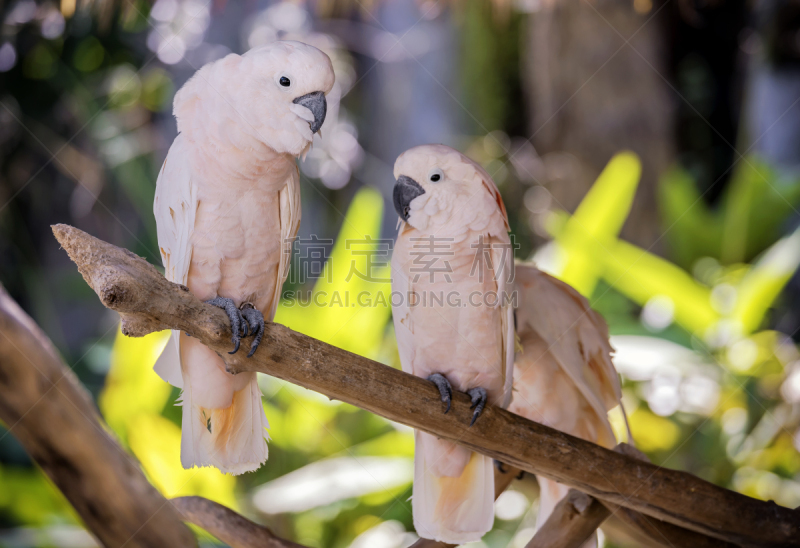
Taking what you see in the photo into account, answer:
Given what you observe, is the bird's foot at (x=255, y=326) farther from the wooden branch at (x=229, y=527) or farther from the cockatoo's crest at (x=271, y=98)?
the wooden branch at (x=229, y=527)

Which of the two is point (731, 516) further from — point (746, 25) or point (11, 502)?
point (746, 25)

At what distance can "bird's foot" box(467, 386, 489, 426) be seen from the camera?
1284 mm

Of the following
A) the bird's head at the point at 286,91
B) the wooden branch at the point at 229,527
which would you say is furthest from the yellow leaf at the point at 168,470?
the bird's head at the point at 286,91

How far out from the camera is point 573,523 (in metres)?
1.43

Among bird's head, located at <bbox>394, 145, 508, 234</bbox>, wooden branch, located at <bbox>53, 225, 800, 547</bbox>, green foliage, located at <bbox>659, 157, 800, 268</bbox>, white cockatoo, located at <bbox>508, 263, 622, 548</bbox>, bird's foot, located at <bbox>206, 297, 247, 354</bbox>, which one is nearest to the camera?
wooden branch, located at <bbox>53, 225, 800, 547</bbox>

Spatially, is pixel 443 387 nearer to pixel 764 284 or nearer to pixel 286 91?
pixel 286 91

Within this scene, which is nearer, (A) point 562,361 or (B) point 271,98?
(B) point 271,98

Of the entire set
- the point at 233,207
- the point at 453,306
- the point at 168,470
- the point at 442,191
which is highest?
the point at 442,191

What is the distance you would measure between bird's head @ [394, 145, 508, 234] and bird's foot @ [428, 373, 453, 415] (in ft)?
1.11

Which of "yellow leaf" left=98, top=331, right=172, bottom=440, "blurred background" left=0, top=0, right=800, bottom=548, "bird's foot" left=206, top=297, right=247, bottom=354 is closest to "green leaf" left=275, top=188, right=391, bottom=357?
"blurred background" left=0, top=0, right=800, bottom=548

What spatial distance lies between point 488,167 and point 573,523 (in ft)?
9.56

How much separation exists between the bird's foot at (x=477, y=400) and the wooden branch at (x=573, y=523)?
0.36m

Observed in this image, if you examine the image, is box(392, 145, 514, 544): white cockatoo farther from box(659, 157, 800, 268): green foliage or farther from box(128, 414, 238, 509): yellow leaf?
box(659, 157, 800, 268): green foliage

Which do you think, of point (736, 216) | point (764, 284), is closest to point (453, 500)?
point (764, 284)
